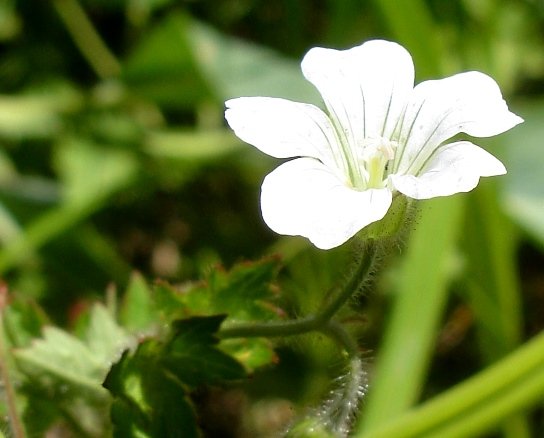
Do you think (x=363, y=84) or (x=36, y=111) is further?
(x=36, y=111)

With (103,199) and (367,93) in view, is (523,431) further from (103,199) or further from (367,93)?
(103,199)

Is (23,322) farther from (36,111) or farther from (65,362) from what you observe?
(36,111)

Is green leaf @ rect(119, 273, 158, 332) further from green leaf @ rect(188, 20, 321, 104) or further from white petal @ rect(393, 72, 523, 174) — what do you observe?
green leaf @ rect(188, 20, 321, 104)

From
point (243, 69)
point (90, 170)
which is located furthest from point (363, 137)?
point (90, 170)

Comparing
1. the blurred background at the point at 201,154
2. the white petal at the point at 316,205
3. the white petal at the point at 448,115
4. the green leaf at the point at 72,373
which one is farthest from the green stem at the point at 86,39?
the white petal at the point at 316,205

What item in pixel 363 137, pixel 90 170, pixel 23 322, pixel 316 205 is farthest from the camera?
pixel 90 170

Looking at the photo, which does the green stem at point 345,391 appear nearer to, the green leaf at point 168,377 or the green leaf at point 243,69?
the green leaf at point 168,377

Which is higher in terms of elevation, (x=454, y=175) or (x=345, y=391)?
(x=454, y=175)
